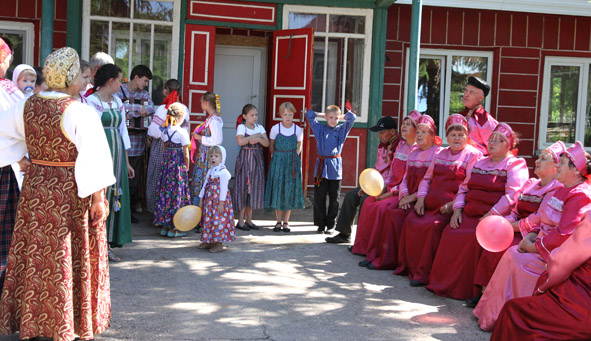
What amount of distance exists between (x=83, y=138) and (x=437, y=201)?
10.6 ft

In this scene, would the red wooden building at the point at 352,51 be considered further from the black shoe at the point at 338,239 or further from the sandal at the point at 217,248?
the sandal at the point at 217,248

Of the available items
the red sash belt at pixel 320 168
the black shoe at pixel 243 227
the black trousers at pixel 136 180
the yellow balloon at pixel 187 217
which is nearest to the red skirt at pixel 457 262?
the yellow balloon at pixel 187 217

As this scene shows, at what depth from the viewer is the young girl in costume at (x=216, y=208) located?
6.40 meters

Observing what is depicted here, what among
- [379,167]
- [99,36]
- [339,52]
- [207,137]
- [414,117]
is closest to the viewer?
[414,117]

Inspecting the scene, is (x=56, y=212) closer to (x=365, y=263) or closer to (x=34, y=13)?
(x=365, y=263)

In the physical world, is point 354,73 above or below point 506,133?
above

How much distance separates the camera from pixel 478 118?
600cm

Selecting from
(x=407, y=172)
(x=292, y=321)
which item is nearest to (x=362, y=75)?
(x=407, y=172)

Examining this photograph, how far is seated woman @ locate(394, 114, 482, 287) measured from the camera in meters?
5.55

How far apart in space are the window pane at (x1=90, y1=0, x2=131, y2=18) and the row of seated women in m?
4.43

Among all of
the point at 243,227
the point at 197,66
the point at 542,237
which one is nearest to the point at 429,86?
the point at 197,66

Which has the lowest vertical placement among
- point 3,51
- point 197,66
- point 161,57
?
point 3,51

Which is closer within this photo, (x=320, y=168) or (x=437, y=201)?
(x=437, y=201)

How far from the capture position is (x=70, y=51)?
381 centimetres
